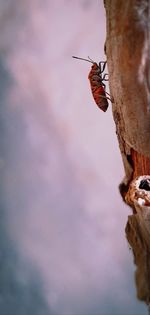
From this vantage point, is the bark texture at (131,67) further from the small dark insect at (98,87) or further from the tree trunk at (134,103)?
the small dark insect at (98,87)

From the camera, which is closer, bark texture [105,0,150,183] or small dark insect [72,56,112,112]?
bark texture [105,0,150,183]

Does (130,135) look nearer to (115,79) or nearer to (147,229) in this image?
(115,79)

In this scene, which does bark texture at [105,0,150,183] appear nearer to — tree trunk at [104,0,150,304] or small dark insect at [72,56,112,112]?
tree trunk at [104,0,150,304]

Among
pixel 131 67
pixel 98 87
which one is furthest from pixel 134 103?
pixel 98 87

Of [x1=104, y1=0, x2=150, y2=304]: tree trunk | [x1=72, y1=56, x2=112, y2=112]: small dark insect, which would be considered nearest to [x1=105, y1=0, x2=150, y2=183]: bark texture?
[x1=104, y1=0, x2=150, y2=304]: tree trunk

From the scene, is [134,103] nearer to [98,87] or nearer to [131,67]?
[131,67]

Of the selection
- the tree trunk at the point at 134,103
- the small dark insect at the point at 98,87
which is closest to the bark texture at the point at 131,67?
the tree trunk at the point at 134,103

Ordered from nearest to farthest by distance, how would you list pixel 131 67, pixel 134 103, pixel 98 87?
pixel 131 67
pixel 134 103
pixel 98 87

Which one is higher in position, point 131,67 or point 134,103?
point 131,67

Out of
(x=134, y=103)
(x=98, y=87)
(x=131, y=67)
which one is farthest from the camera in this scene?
(x=98, y=87)
